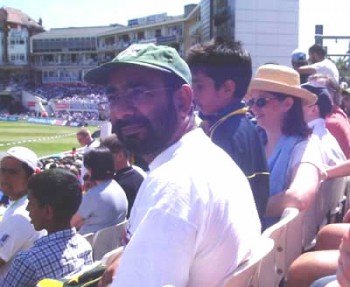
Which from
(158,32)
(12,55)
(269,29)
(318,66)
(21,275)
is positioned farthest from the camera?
(12,55)

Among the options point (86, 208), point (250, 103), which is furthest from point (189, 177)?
point (86, 208)

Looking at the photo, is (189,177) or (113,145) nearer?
(189,177)

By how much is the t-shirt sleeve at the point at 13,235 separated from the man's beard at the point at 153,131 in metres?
1.56

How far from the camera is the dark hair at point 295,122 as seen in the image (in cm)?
336

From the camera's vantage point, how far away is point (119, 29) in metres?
89.1

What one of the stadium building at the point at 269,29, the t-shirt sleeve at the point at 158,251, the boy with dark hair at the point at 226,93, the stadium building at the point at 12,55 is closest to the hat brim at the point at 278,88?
the boy with dark hair at the point at 226,93

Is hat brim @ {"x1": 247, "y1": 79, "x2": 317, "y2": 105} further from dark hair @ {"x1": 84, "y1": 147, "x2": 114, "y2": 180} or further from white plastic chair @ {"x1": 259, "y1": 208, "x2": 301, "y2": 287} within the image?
dark hair @ {"x1": 84, "y1": 147, "x2": 114, "y2": 180}

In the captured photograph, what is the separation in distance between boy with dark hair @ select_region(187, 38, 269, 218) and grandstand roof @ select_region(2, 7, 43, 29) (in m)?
101

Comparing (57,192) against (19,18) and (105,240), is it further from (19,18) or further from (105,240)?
(19,18)

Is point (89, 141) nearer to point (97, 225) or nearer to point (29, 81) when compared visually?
point (97, 225)

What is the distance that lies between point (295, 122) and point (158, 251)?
2048mm

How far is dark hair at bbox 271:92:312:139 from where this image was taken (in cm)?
336

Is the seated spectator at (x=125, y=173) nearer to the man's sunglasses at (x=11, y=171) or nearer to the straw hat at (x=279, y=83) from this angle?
the man's sunglasses at (x=11, y=171)

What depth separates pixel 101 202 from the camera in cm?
416
